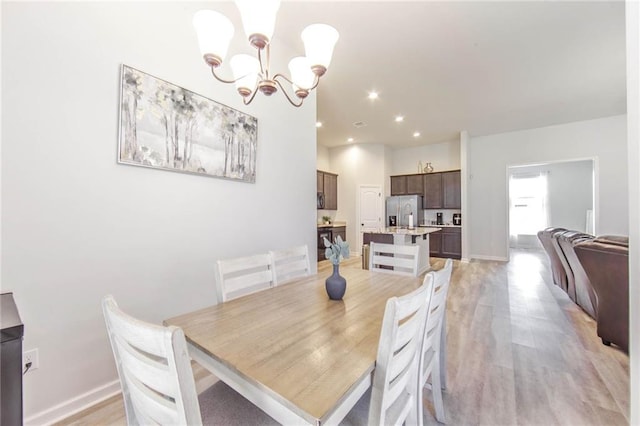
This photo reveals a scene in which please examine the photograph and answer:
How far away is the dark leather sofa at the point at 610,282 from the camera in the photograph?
2027 millimetres

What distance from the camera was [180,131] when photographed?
192 centimetres

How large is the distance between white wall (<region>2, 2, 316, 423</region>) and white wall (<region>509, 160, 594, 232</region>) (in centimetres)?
921

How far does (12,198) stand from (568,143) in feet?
26.6

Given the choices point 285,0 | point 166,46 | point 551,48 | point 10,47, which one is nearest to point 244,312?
point 10,47

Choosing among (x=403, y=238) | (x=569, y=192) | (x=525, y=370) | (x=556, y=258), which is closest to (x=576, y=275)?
(x=556, y=258)

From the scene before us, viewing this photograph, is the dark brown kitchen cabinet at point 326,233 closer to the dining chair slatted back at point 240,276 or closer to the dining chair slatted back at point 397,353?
the dining chair slatted back at point 240,276

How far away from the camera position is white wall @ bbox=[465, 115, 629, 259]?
5055 millimetres

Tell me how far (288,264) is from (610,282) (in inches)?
104

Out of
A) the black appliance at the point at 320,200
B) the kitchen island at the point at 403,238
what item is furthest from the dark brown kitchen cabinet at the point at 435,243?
the black appliance at the point at 320,200

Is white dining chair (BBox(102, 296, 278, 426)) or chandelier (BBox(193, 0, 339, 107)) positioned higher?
chandelier (BBox(193, 0, 339, 107))

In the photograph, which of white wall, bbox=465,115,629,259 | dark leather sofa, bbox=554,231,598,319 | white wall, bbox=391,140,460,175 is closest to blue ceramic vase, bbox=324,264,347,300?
dark leather sofa, bbox=554,231,598,319

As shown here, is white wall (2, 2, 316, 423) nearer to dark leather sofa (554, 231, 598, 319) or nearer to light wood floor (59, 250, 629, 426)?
light wood floor (59, 250, 629, 426)

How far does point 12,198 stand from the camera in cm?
129

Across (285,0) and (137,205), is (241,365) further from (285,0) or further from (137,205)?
(285,0)
